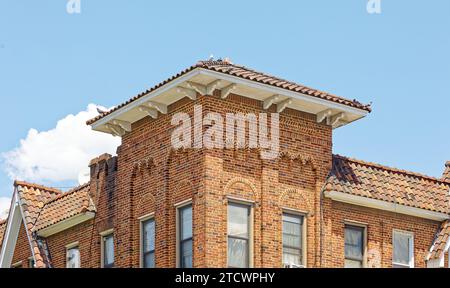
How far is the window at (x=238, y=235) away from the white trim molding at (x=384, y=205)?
2.87 meters

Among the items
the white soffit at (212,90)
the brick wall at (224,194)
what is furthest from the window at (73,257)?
the white soffit at (212,90)

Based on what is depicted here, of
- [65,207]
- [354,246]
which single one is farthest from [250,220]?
[65,207]

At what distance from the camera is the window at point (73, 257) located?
40.6 m

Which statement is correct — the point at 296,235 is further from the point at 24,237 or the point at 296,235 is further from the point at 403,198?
the point at 24,237

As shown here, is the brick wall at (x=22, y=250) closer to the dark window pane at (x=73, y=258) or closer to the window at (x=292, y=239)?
the dark window pane at (x=73, y=258)

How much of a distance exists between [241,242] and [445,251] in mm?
7311

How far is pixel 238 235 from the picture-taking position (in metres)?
35.0

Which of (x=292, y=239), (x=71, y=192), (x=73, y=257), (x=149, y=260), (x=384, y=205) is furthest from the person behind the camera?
(x=71, y=192)

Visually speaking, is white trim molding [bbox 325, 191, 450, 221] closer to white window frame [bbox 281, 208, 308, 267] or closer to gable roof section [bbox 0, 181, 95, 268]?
white window frame [bbox 281, 208, 308, 267]

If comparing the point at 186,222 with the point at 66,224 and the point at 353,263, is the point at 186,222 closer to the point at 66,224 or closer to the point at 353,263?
the point at 353,263

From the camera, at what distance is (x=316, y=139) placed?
37.2m

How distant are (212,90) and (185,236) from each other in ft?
13.1

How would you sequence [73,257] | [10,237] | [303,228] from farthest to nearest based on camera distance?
[10,237] < [73,257] < [303,228]

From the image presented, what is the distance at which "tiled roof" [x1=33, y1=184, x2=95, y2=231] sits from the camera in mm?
40006
